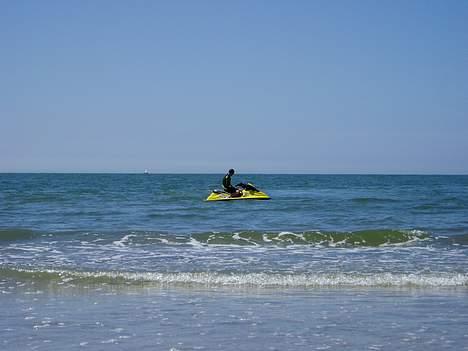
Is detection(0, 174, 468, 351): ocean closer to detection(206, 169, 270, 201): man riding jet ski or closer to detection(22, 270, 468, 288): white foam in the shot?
detection(22, 270, 468, 288): white foam

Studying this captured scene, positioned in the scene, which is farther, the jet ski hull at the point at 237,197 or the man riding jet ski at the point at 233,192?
the jet ski hull at the point at 237,197

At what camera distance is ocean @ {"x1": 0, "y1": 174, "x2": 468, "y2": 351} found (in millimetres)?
7242

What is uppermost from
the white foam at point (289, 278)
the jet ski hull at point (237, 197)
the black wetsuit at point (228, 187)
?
the black wetsuit at point (228, 187)

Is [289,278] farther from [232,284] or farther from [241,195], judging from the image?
[241,195]

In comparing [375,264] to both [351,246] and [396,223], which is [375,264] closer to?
[351,246]

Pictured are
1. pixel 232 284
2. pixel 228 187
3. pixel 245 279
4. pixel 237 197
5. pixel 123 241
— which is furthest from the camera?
pixel 228 187

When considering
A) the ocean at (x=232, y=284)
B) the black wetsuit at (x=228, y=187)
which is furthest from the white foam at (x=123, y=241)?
the black wetsuit at (x=228, y=187)

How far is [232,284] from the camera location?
35.6 ft

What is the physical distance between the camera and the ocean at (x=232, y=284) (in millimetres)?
7242

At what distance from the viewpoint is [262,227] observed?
2030 centimetres

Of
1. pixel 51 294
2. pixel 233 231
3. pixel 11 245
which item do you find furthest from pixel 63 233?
pixel 51 294

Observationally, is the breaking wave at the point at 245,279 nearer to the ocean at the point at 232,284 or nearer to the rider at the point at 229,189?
the ocean at the point at 232,284

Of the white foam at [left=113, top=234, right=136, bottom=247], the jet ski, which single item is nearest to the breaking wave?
the white foam at [left=113, top=234, right=136, bottom=247]

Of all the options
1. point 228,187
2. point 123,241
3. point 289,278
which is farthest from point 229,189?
point 289,278
